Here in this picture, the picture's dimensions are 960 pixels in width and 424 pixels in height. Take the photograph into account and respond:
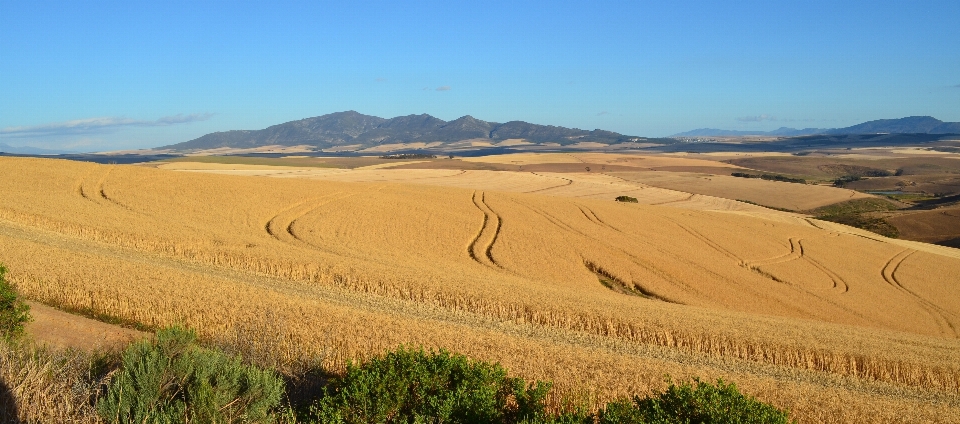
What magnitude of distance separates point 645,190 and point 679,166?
59.0 meters

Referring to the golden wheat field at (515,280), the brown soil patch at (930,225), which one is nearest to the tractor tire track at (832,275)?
the golden wheat field at (515,280)

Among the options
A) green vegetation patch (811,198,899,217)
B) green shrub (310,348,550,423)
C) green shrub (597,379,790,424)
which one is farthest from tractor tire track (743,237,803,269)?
green vegetation patch (811,198,899,217)

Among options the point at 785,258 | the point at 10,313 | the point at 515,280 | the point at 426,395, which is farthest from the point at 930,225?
the point at 10,313

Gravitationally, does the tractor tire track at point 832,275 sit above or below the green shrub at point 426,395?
below

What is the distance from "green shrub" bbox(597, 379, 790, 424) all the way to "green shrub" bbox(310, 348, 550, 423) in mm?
1121

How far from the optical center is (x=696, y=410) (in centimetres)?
827

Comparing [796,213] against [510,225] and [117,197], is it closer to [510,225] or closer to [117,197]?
[510,225]

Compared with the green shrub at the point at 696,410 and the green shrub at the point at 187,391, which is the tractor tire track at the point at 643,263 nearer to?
the green shrub at the point at 696,410

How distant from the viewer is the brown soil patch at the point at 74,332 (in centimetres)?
1356

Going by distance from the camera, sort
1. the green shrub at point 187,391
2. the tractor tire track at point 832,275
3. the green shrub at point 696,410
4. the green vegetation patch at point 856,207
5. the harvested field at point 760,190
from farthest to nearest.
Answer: the harvested field at point 760,190
the green vegetation patch at point 856,207
the tractor tire track at point 832,275
the green shrub at point 187,391
the green shrub at point 696,410

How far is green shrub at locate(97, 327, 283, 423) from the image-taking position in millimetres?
8305

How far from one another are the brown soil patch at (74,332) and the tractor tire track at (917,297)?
3382cm

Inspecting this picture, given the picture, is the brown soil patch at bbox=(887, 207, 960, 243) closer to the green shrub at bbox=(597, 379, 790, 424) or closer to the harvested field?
the harvested field

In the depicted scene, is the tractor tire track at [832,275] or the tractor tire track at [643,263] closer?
the tractor tire track at [643,263]
